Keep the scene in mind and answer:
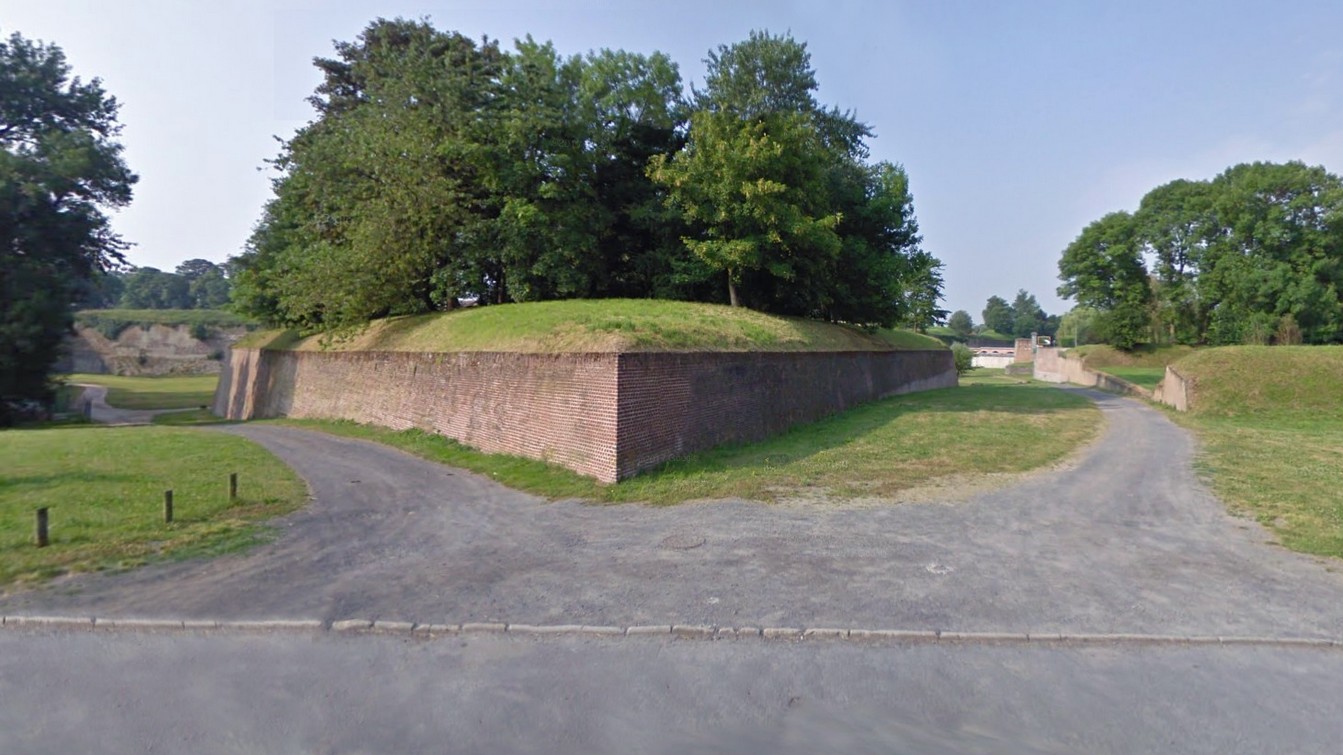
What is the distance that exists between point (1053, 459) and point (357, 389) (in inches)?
776

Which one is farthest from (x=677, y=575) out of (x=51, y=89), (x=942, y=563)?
(x=51, y=89)

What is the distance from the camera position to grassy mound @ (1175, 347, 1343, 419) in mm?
21125

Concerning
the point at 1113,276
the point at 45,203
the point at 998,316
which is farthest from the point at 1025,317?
the point at 45,203

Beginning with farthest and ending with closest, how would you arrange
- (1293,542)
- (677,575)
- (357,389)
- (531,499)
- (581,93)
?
(581,93) < (357,389) < (531,499) < (1293,542) < (677,575)

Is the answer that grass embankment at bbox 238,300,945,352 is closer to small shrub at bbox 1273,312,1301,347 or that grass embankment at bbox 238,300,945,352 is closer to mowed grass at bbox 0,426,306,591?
mowed grass at bbox 0,426,306,591

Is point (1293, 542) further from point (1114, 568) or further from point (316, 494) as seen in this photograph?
point (316, 494)

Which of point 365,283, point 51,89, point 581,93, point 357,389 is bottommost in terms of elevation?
point 357,389

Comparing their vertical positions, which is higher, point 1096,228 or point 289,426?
point 1096,228

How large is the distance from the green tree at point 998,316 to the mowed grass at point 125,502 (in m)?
154

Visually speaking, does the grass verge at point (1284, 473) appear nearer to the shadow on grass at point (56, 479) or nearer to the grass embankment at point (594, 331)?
the grass embankment at point (594, 331)

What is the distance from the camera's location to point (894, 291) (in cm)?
2627

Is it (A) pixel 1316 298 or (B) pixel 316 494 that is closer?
(B) pixel 316 494

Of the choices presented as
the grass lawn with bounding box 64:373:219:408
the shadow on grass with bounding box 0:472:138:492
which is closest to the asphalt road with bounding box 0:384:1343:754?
the shadow on grass with bounding box 0:472:138:492

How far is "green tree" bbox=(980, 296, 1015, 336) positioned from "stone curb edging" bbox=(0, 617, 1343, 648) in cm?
15335
